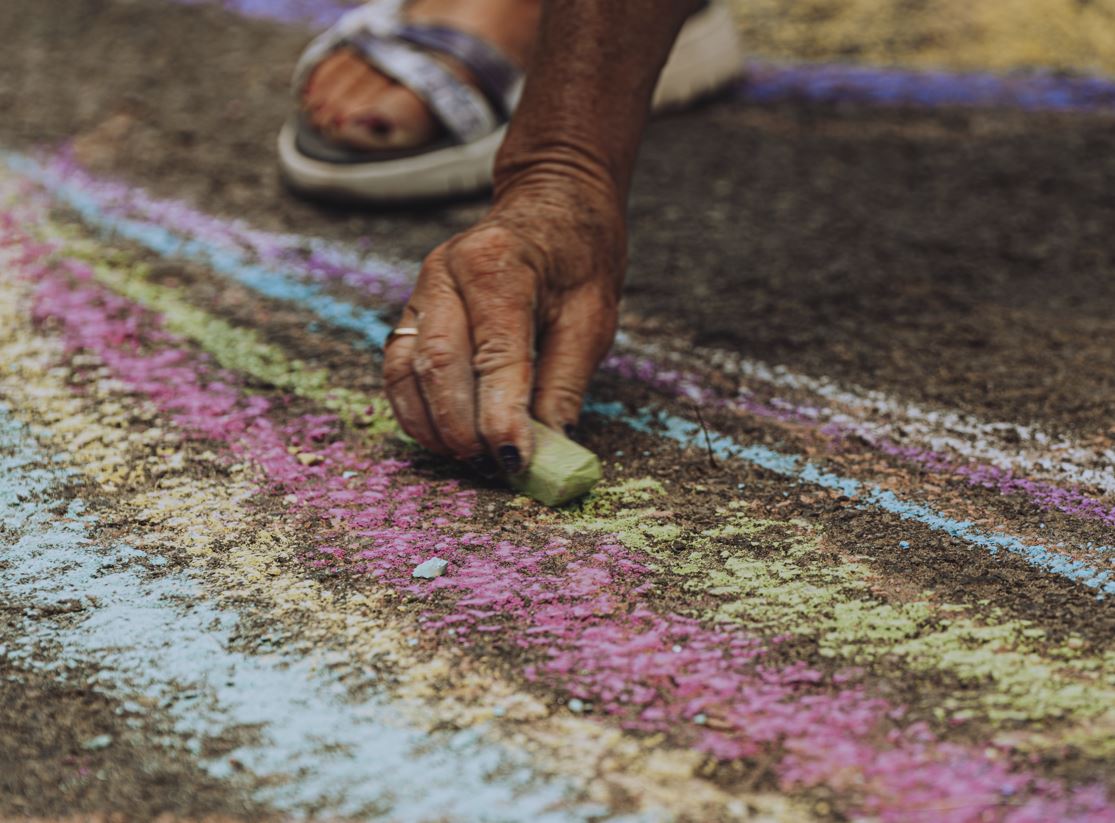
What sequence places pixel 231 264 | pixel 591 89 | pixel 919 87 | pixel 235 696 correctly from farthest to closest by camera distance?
pixel 919 87
pixel 231 264
pixel 591 89
pixel 235 696

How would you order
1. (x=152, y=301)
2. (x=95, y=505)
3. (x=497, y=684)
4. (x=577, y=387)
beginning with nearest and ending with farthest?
(x=497, y=684) < (x=95, y=505) < (x=577, y=387) < (x=152, y=301)

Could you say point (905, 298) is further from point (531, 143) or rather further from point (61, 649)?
point (61, 649)

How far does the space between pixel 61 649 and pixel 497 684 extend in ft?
1.46

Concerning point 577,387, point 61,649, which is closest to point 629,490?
point 577,387

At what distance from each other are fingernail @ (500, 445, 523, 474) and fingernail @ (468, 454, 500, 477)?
4 cm

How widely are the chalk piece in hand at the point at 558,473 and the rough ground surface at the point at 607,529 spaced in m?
0.03

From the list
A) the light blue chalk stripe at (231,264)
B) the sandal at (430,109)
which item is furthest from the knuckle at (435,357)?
the sandal at (430,109)

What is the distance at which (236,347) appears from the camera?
1994 millimetres

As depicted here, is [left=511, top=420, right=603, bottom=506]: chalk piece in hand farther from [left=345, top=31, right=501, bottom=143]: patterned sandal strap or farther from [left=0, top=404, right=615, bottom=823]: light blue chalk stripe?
[left=345, top=31, right=501, bottom=143]: patterned sandal strap

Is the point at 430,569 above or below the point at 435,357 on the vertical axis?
below

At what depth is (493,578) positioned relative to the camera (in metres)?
1.39

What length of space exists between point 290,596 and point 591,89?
826 millimetres

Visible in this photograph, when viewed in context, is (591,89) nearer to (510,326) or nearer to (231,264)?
(510,326)

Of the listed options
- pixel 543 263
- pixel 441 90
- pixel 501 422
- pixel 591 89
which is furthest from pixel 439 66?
pixel 501 422
